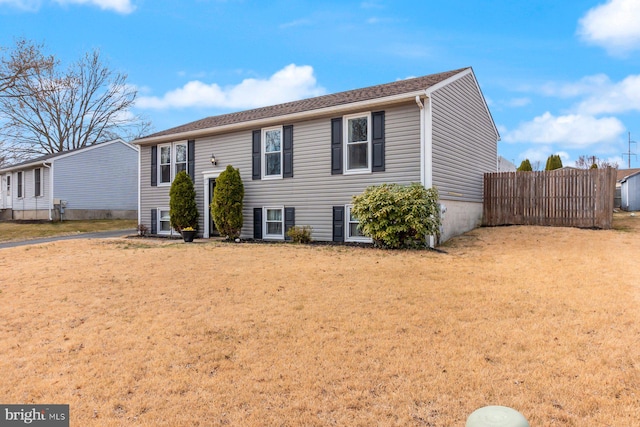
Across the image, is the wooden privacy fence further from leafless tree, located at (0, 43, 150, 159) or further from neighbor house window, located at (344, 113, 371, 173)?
leafless tree, located at (0, 43, 150, 159)

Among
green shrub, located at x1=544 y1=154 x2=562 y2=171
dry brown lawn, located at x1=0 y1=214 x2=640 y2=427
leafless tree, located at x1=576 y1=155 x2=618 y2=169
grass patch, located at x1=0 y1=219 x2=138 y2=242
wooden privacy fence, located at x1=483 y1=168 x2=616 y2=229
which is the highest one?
leafless tree, located at x1=576 y1=155 x2=618 y2=169

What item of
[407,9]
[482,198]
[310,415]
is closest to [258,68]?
[407,9]

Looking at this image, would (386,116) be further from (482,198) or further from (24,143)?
(24,143)

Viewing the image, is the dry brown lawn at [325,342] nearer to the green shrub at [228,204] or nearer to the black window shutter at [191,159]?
the green shrub at [228,204]

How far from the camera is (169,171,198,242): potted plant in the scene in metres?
13.6

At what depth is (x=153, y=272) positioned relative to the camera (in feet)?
23.1

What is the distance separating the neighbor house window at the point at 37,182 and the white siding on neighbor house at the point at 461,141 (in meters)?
23.1

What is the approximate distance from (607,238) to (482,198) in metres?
4.16

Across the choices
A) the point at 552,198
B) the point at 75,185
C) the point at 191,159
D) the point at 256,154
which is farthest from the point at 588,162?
the point at 75,185

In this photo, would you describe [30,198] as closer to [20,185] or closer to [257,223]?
[20,185]

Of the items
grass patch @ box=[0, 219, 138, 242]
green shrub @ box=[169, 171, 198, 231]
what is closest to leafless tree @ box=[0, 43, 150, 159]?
grass patch @ box=[0, 219, 138, 242]

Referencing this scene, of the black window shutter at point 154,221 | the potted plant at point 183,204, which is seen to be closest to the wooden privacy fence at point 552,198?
the potted plant at point 183,204

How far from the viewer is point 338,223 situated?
11367 mm

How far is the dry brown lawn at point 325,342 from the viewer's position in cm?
288
